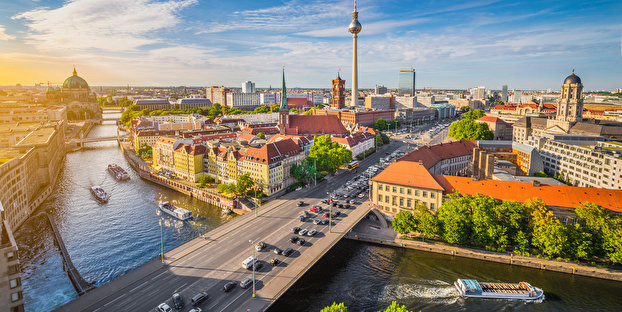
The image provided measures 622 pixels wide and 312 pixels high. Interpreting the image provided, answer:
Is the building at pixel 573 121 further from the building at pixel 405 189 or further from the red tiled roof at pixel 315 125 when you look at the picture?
the building at pixel 405 189

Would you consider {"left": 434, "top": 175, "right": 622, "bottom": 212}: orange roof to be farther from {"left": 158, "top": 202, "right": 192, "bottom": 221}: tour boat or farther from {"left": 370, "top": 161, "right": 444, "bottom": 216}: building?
{"left": 158, "top": 202, "right": 192, "bottom": 221}: tour boat

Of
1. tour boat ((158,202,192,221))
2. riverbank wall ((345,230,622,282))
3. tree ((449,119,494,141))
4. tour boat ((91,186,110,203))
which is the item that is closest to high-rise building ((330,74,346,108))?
tree ((449,119,494,141))

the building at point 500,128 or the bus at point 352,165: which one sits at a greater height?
the building at point 500,128

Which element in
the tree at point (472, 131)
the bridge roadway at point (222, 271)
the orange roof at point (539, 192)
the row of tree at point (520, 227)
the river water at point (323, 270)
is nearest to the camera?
the bridge roadway at point (222, 271)

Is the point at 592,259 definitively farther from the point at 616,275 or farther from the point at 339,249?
the point at 339,249

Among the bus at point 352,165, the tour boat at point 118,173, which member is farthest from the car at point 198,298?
the tour boat at point 118,173

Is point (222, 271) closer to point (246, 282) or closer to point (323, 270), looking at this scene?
point (246, 282)

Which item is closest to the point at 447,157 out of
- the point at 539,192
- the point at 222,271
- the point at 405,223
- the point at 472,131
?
the point at 539,192

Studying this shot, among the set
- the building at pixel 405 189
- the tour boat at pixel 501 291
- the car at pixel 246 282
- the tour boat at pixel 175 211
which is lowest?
the tour boat at pixel 501 291
